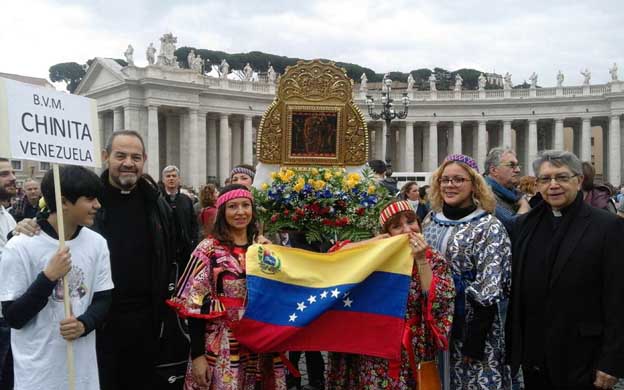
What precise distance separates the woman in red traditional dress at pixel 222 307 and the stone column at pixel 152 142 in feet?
138

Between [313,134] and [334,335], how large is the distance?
2.70 meters

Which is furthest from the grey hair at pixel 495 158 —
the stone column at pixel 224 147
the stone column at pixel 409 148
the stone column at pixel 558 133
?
the stone column at pixel 558 133

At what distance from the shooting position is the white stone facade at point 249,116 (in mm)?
46500

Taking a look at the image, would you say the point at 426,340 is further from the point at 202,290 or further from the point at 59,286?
the point at 59,286

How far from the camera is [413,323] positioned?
445 cm

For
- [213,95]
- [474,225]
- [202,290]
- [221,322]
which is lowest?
[221,322]

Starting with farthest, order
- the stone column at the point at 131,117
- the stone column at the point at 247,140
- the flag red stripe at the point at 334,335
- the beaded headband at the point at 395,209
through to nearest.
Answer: the stone column at the point at 247,140, the stone column at the point at 131,117, the beaded headband at the point at 395,209, the flag red stripe at the point at 334,335

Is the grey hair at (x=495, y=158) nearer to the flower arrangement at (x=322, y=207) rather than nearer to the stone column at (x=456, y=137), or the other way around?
the flower arrangement at (x=322, y=207)

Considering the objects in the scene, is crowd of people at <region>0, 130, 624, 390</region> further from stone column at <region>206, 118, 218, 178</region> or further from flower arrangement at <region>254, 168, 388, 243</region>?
stone column at <region>206, 118, 218, 178</region>

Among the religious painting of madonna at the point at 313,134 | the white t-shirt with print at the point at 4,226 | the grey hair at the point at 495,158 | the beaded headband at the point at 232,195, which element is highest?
the religious painting of madonna at the point at 313,134

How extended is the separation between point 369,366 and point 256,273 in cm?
117

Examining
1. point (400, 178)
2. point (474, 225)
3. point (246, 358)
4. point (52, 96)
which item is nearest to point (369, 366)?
point (246, 358)

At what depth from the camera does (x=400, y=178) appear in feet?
158

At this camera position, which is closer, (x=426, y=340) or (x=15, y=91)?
(x=15, y=91)
